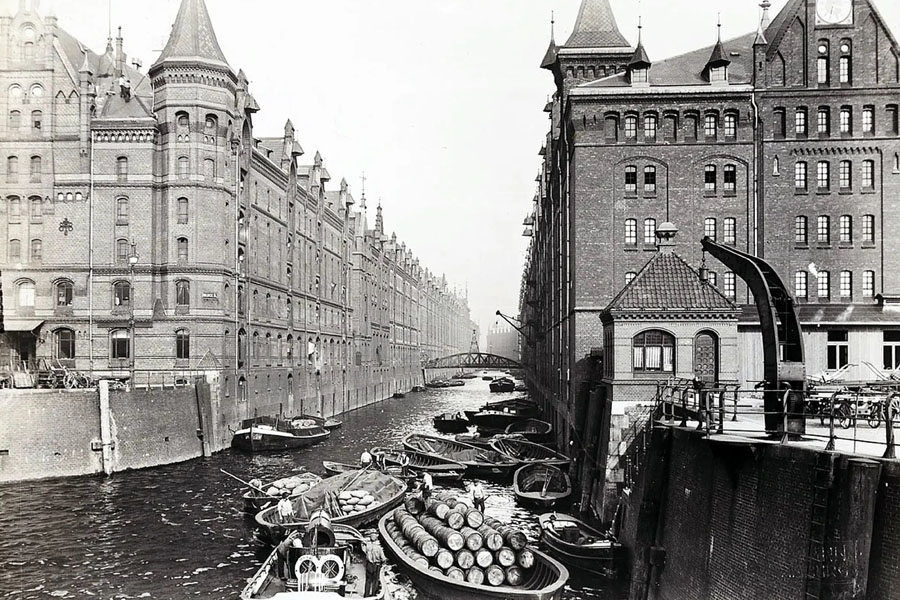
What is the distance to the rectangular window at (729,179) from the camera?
4159 cm

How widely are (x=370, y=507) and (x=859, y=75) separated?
3671cm

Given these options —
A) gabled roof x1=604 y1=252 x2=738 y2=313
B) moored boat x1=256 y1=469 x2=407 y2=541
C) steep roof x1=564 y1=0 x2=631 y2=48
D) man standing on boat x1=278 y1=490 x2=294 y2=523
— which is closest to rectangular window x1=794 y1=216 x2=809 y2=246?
gabled roof x1=604 y1=252 x2=738 y2=313

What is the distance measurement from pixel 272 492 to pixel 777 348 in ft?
80.1

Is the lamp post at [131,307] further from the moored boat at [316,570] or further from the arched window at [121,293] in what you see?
the moored boat at [316,570]

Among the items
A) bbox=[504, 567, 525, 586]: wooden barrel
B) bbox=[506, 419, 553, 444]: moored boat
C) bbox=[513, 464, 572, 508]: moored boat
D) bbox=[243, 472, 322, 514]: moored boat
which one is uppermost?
bbox=[504, 567, 525, 586]: wooden barrel

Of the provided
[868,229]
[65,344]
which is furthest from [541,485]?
[65,344]

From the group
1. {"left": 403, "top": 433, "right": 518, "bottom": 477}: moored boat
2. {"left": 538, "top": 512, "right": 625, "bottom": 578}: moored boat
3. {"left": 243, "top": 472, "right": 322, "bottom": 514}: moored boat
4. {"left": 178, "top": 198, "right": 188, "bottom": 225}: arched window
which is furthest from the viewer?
{"left": 178, "top": 198, "right": 188, "bottom": 225}: arched window

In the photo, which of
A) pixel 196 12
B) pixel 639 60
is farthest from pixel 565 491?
pixel 196 12

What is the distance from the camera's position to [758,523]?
15609mm

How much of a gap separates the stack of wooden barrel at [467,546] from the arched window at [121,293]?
35608 mm

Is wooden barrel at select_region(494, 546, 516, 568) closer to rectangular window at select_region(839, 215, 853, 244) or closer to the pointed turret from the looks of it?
rectangular window at select_region(839, 215, 853, 244)

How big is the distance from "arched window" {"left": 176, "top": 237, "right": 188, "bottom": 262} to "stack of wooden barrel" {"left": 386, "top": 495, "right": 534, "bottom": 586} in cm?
3497

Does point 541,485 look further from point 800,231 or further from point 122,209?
point 122,209

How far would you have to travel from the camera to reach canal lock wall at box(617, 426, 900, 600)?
39.9ft
